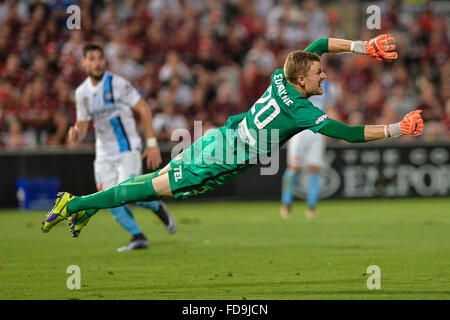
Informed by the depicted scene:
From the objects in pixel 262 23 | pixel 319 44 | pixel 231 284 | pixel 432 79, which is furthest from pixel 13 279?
pixel 432 79

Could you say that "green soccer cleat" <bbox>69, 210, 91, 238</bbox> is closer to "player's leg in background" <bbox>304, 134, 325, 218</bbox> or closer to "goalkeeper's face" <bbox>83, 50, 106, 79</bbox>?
"goalkeeper's face" <bbox>83, 50, 106, 79</bbox>

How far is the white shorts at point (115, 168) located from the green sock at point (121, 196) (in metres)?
2.57

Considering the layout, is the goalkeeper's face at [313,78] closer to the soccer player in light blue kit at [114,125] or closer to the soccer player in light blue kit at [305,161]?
the soccer player in light blue kit at [114,125]

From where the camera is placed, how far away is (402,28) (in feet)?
74.9

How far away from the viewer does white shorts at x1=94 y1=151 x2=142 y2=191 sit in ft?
33.6

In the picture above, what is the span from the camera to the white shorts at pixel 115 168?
10.2 m

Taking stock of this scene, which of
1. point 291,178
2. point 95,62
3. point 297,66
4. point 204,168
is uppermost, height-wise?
point 95,62

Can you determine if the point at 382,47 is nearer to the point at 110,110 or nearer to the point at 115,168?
the point at 110,110

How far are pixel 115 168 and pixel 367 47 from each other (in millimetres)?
4171

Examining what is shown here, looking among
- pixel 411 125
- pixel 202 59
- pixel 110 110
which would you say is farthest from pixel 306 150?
pixel 411 125

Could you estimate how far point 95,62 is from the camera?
1002 cm

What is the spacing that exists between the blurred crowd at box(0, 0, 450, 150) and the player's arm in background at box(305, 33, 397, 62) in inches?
408

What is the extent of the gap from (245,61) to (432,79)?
17.7 ft

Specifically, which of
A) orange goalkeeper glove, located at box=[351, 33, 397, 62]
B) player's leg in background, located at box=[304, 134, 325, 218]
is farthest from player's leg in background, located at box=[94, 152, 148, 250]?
player's leg in background, located at box=[304, 134, 325, 218]
